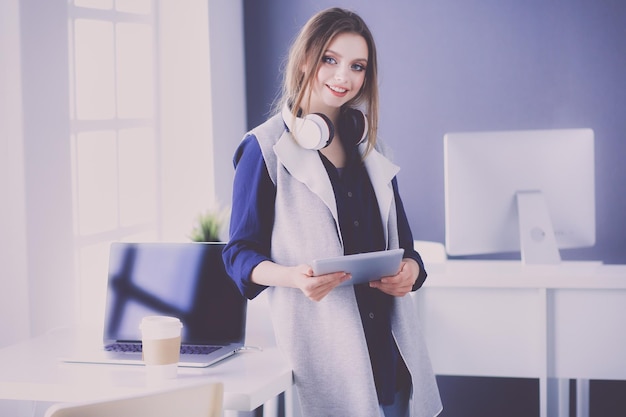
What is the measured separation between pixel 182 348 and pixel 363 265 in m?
0.56

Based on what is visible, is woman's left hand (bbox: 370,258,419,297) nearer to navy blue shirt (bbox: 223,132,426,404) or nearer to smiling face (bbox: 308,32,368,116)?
navy blue shirt (bbox: 223,132,426,404)

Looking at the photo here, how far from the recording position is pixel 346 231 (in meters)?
1.83

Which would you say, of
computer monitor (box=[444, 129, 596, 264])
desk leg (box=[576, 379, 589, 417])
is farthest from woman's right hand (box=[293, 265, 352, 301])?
desk leg (box=[576, 379, 589, 417])

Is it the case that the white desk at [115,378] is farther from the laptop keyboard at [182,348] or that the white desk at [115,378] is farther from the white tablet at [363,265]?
the white tablet at [363,265]

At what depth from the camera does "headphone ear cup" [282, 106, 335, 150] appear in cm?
177

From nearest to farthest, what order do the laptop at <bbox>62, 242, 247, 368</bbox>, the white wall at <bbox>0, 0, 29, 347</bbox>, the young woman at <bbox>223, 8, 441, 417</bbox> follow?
the young woman at <bbox>223, 8, 441, 417</bbox> → the laptop at <bbox>62, 242, 247, 368</bbox> → the white wall at <bbox>0, 0, 29, 347</bbox>

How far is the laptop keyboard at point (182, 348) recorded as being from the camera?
6.41ft

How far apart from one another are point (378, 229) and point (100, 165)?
5.01ft

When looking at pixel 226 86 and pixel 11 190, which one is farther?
pixel 226 86

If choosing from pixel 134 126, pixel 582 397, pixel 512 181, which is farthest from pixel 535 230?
pixel 134 126

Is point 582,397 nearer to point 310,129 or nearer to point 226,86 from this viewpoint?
point 310,129

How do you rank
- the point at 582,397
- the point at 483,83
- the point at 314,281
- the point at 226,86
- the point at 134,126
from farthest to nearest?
the point at 483,83 → the point at 226,86 → the point at 134,126 → the point at 582,397 → the point at 314,281

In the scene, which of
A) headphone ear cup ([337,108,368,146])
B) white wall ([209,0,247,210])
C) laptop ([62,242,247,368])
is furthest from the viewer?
white wall ([209,0,247,210])

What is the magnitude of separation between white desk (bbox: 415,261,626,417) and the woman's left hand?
37.6 inches
